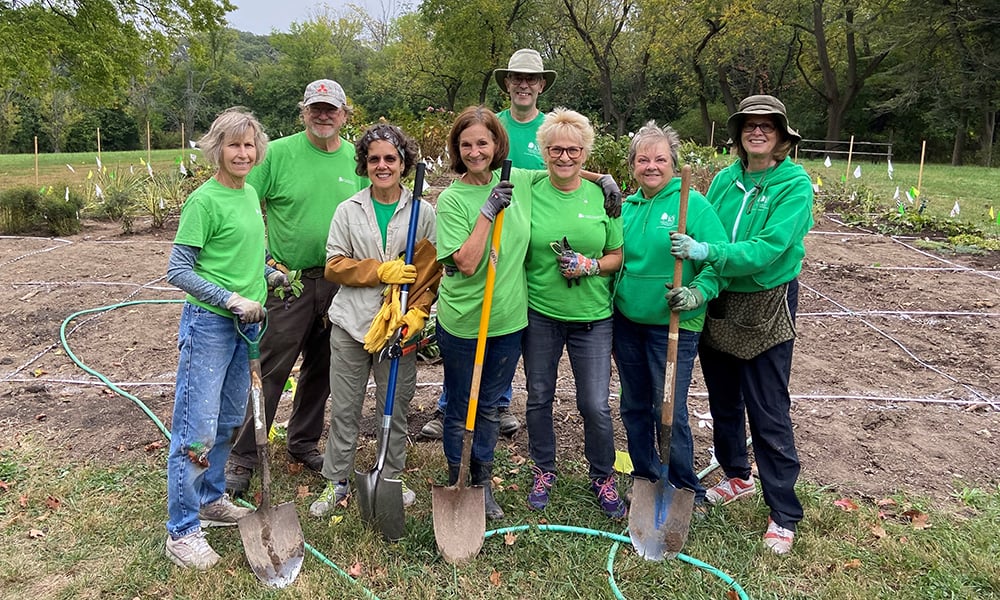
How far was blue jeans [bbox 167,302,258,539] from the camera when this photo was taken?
273 cm

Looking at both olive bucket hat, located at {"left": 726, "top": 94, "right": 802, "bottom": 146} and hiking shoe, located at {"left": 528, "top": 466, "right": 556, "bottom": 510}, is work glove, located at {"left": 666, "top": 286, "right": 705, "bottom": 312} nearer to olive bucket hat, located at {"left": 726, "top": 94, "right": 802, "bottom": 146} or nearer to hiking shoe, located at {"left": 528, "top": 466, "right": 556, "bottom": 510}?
olive bucket hat, located at {"left": 726, "top": 94, "right": 802, "bottom": 146}

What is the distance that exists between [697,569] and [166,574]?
2.16 meters

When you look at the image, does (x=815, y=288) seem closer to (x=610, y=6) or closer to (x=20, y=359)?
(x=20, y=359)

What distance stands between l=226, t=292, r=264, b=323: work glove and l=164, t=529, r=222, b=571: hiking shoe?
3.16 ft

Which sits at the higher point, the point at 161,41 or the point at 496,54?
the point at 496,54

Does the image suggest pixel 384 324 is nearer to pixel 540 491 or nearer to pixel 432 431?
pixel 540 491

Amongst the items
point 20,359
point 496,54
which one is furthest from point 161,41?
point 20,359

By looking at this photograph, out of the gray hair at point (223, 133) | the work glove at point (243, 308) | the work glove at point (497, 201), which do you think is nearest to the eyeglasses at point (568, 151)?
the work glove at point (497, 201)

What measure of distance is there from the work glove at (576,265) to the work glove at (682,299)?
0.34 metres

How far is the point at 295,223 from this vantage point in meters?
3.24

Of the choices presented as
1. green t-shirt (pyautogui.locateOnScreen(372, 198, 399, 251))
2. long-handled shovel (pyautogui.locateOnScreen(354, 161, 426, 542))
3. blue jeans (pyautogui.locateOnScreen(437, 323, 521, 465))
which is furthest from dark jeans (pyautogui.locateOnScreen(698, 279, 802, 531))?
green t-shirt (pyautogui.locateOnScreen(372, 198, 399, 251))

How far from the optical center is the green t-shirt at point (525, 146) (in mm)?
3930

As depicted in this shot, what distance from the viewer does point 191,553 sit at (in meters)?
2.83

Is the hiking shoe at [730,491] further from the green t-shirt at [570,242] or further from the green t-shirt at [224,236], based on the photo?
the green t-shirt at [224,236]
